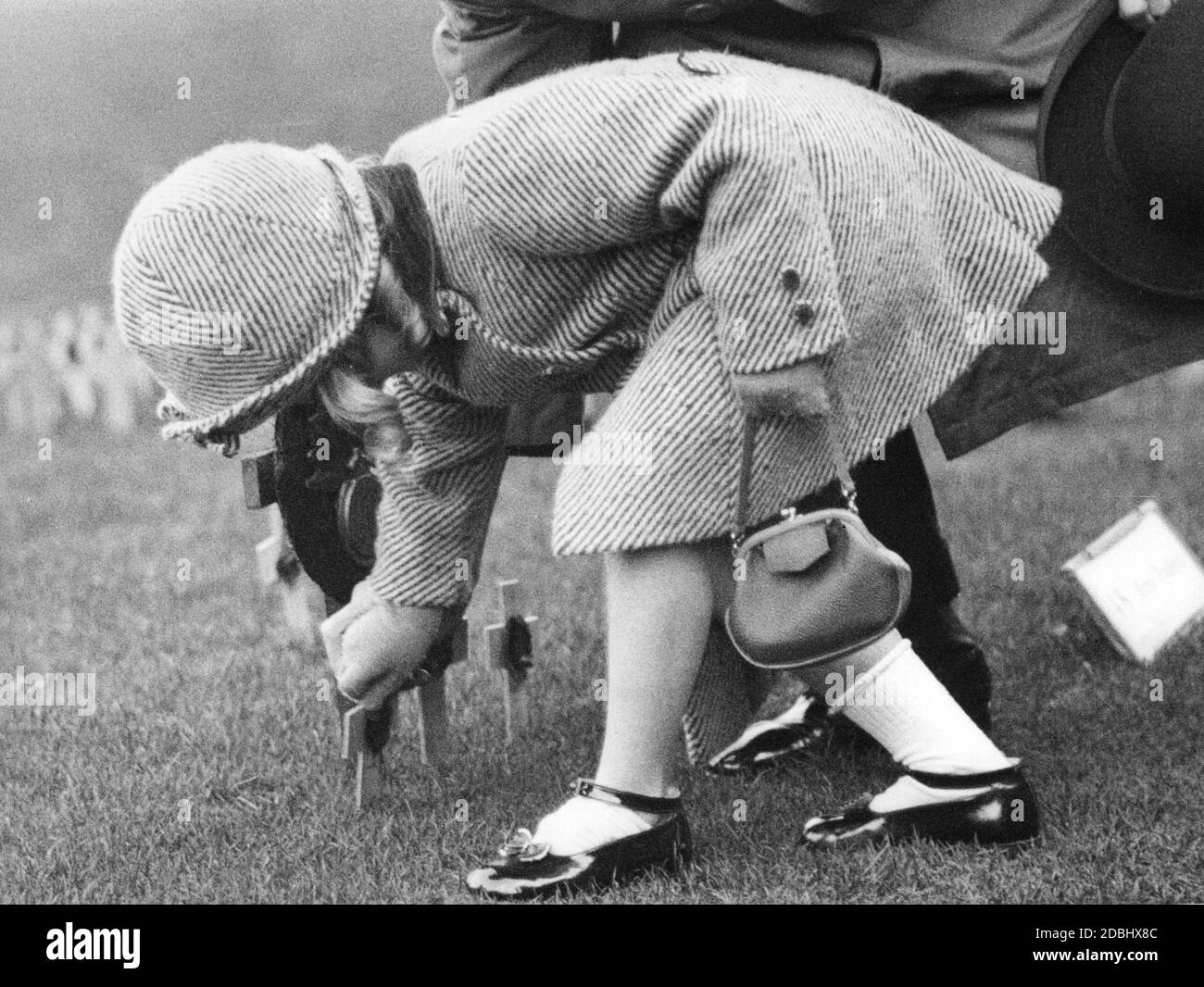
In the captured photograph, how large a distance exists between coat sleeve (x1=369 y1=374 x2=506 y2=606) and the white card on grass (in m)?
1.34

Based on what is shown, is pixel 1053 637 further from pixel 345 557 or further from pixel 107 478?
pixel 107 478

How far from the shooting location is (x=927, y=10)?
2.48 metres

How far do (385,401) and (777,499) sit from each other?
518mm

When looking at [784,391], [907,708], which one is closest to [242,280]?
[784,391]

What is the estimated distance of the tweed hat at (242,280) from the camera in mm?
1971

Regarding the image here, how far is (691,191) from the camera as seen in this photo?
80.0 inches

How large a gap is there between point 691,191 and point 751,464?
34cm

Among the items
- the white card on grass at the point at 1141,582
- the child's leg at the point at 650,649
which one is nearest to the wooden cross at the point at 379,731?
the child's leg at the point at 650,649

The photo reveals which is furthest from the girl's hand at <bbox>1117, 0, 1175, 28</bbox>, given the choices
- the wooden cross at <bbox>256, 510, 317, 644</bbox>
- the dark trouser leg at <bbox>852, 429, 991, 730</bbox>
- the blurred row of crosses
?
the blurred row of crosses

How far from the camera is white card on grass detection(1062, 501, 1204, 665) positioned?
127 inches

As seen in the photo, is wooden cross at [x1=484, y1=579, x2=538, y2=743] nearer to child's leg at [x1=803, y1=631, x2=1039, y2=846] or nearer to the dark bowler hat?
child's leg at [x1=803, y1=631, x2=1039, y2=846]

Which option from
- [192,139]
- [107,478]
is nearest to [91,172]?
[192,139]

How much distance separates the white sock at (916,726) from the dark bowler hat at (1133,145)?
2.25 feet

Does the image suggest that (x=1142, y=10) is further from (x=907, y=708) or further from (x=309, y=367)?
(x=309, y=367)
